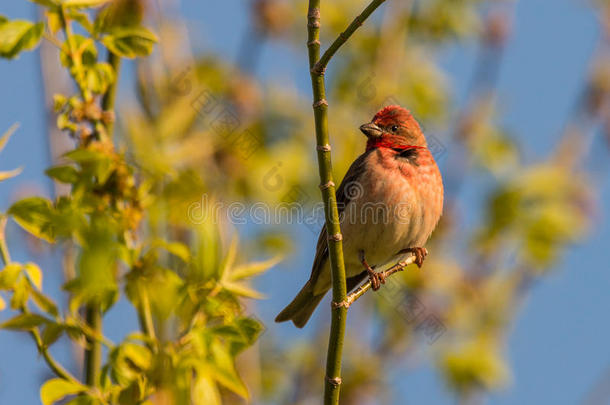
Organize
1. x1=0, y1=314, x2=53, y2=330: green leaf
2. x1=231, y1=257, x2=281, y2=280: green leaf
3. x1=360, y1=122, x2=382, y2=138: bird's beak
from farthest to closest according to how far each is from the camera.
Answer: x1=360, y1=122, x2=382, y2=138: bird's beak → x1=231, y1=257, x2=281, y2=280: green leaf → x1=0, y1=314, x2=53, y2=330: green leaf

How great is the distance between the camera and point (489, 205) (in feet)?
24.9

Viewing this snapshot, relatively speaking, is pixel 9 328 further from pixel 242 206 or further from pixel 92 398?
pixel 242 206

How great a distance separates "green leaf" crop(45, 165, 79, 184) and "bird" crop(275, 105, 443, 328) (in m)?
2.64

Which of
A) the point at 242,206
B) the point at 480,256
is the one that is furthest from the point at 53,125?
the point at 480,256

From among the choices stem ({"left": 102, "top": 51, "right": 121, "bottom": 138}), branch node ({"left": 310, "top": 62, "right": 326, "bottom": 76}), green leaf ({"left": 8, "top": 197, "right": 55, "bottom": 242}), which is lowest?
green leaf ({"left": 8, "top": 197, "right": 55, "bottom": 242})

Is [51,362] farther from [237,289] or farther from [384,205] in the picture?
[384,205]

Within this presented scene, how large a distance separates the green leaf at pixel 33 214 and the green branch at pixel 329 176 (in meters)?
1.26

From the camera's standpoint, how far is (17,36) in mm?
3824

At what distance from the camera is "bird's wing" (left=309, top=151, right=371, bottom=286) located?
642cm

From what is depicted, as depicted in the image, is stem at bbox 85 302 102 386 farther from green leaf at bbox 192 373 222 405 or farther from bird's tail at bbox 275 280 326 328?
bird's tail at bbox 275 280 326 328

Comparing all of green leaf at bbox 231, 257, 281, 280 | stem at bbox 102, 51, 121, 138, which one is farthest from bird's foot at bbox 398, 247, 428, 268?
stem at bbox 102, 51, 121, 138

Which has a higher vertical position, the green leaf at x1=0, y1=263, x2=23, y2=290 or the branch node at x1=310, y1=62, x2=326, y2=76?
the branch node at x1=310, y1=62, x2=326, y2=76

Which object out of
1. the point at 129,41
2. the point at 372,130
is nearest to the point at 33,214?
the point at 129,41

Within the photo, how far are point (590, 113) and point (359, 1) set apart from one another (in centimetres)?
267
